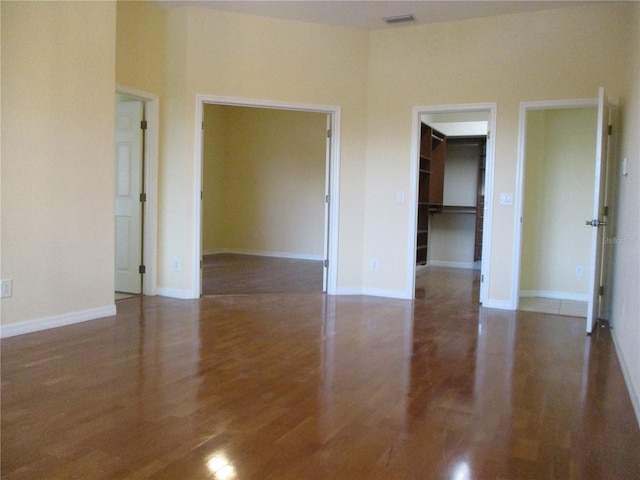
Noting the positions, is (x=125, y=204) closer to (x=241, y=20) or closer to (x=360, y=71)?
(x=241, y=20)

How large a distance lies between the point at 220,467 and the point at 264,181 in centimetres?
777

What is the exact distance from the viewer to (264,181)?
9422 millimetres

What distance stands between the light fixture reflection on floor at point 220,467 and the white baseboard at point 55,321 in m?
2.40

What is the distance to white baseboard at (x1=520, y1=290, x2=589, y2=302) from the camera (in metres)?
5.73

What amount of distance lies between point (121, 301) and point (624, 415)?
13.8 ft

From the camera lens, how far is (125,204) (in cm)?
541

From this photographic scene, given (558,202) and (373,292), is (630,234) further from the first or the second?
(373,292)

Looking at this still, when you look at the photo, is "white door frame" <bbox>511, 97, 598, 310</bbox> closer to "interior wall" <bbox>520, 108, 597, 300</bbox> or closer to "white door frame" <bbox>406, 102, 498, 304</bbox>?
"white door frame" <bbox>406, 102, 498, 304</bbox>

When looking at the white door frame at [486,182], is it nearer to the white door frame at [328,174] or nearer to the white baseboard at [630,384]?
the white door frame at [328,174]

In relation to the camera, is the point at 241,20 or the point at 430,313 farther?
the point at 241,20

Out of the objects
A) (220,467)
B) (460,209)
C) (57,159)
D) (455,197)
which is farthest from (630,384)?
(455,197)

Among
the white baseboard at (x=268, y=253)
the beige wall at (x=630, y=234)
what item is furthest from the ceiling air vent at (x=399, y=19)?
the white baseboard at (x=268, y=253)

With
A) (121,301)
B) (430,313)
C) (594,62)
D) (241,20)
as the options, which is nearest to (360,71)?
(241,20)

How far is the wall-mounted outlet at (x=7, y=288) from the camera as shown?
3566mm
